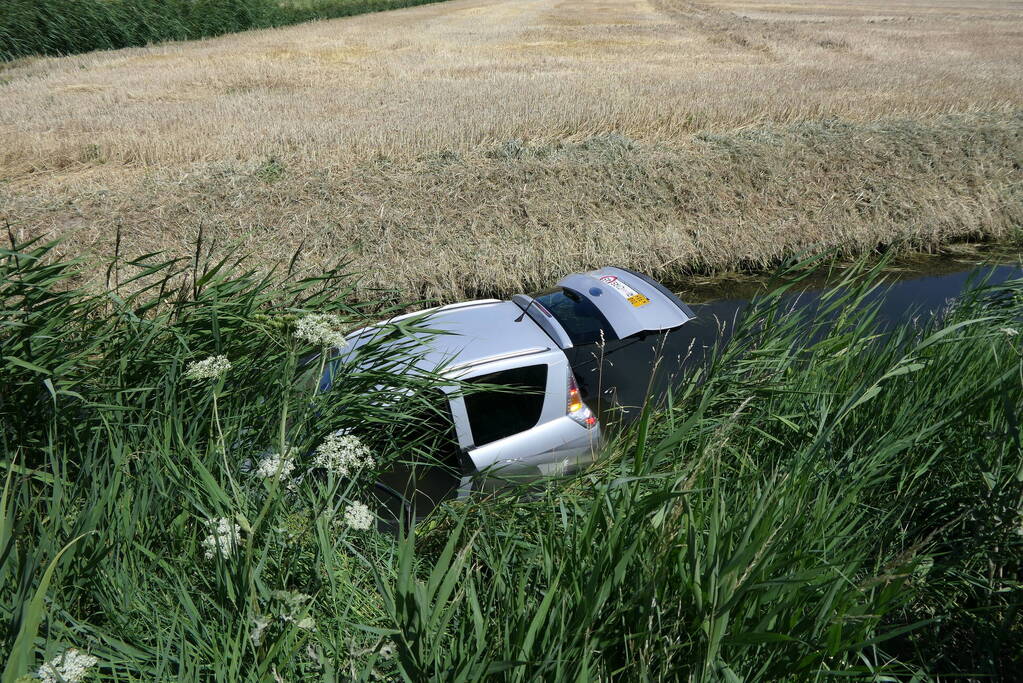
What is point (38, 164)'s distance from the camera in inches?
485

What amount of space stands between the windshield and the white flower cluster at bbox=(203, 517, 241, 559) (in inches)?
136

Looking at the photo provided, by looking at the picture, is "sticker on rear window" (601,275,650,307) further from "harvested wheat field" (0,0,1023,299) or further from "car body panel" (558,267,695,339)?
"harvested wheat field" (0,0,1023,299)

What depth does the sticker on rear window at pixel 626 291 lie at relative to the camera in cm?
572

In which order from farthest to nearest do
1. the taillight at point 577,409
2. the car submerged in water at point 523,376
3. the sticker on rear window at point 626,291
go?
1. the sticker on rear window at point 626,291
2. the taillight at point 577,409
3. the car submerged in water at point 523,376

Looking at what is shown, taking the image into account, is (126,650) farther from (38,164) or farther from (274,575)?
(38,164)

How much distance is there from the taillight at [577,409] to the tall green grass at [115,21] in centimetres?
2980

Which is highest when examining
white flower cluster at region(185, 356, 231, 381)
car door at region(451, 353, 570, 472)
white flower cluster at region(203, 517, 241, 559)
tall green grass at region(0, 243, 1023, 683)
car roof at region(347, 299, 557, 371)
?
white flower cluster at region(185, 356, 231, 381)

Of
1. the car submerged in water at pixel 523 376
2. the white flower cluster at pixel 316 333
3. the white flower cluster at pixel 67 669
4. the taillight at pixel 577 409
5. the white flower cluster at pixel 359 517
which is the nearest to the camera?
the white flower cluster at pixel 67 669

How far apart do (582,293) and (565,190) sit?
6.03 meters

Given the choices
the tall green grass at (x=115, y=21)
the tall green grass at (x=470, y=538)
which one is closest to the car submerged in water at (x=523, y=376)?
the tall green grass at (x=470, y=538)

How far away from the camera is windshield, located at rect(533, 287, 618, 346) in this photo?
548 cm

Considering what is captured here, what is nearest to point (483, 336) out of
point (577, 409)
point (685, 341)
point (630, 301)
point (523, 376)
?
point (523, 376)

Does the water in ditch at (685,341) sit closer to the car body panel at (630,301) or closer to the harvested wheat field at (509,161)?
the car body panel at (630,301)

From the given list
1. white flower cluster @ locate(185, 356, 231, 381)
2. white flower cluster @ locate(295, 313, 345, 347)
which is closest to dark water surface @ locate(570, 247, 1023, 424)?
white flower cluster @ locate(295, 313, 345, 347)
